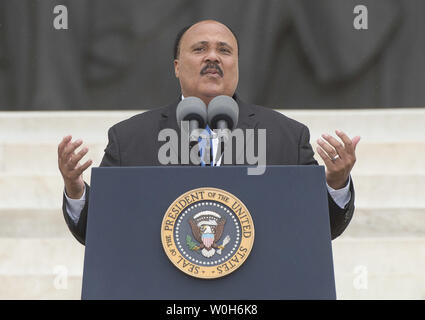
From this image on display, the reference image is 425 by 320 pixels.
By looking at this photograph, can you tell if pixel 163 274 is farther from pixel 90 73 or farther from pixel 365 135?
pixel 90 73

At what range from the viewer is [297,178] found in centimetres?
249

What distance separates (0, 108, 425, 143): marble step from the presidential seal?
4.90m

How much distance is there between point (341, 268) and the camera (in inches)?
226

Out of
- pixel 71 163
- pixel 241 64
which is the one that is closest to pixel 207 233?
pixel 71 163

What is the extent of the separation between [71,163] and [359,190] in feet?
13.7

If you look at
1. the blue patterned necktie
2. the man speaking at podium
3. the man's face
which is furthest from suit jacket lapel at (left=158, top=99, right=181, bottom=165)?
the blue patterned necktie

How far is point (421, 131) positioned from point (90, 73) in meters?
3.41

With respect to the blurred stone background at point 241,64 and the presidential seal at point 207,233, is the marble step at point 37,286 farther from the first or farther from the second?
the presidential seal at point 207,233

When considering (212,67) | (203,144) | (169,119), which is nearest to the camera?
(203,144)

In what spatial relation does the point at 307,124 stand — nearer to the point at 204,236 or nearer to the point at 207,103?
the point at 207,103

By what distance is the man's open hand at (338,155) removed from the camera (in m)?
2.74

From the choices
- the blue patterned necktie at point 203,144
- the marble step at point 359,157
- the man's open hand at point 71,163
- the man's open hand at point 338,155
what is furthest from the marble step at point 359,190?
the blue patterned necktie at point 203,144

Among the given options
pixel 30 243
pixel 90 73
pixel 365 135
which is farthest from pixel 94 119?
pixel 365 135

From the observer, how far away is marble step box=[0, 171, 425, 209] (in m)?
6.54
